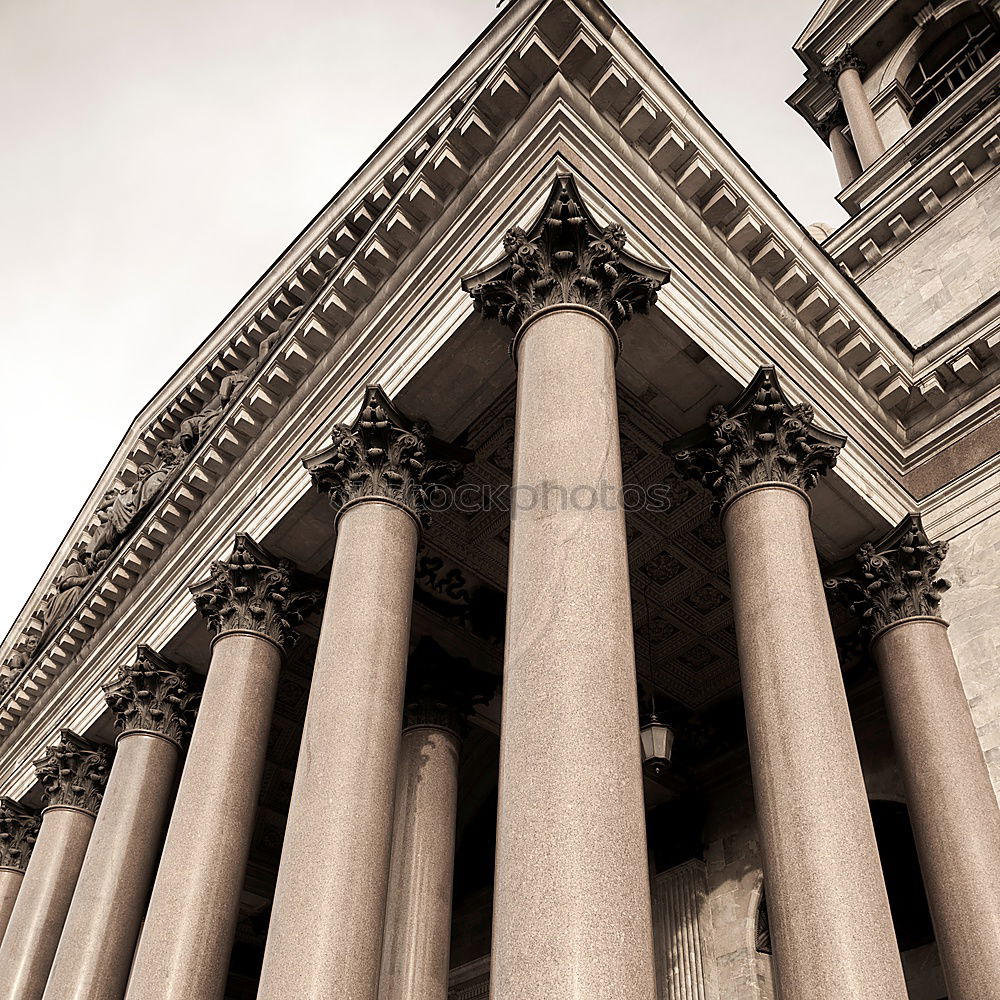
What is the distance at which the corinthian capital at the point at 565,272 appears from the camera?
897 cm

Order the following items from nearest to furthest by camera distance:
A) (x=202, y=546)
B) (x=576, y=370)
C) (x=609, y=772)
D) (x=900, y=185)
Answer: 1. (x=609, y=772)
2. (x=576, y=370)
3. (x=202, y=546)
4. (x=900, y=185)

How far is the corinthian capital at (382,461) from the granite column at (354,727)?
1 cm

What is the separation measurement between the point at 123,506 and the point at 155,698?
502 cm

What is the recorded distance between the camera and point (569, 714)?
21.0 ft

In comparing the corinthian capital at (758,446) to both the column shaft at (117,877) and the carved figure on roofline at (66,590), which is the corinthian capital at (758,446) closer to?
the column shaft at (117,877)

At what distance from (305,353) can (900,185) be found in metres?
12.2

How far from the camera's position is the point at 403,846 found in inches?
425

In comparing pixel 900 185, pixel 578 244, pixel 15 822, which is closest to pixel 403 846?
pixel 578 244

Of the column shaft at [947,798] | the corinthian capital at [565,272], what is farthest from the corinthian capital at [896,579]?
the corinthian capital at [565,272]

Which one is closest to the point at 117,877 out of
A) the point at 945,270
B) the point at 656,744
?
the point at 656,744

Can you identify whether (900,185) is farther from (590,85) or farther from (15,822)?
(15,822)

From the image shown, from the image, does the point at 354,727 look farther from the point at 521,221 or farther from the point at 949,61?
the point at 949,61

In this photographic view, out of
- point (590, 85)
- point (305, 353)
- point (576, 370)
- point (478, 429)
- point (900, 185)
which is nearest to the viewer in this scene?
point (576, 370)

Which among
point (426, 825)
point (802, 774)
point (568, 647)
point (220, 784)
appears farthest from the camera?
point (426, 825)
